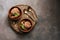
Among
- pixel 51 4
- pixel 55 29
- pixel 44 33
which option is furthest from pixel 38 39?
pixel 51 4

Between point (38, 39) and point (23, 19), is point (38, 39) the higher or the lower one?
the lower one

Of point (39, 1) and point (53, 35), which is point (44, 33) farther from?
point (39, 1)

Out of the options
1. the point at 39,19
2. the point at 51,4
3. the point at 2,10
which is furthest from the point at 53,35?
the point at 2,10

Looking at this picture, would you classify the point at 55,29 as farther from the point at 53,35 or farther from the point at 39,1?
the point at 39,1

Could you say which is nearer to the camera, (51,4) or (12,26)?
(12,26)

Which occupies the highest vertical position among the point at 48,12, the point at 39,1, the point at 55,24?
the point at 39,1

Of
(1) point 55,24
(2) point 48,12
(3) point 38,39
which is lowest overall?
(3) point 38,39
